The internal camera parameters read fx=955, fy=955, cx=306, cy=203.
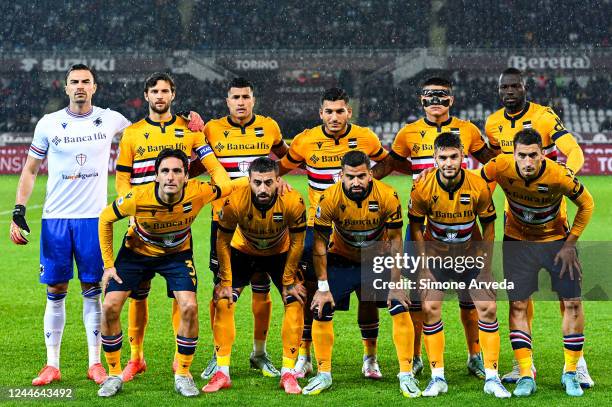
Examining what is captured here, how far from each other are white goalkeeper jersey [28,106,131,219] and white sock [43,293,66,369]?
0.65 meters

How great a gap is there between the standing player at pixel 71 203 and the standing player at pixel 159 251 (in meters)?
0.47

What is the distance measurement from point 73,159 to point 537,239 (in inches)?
141

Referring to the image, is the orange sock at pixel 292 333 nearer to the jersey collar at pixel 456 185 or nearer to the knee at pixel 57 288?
the jersey collar at pixel 456 185

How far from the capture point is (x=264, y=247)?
7.26 meters

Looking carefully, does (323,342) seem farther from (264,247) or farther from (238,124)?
(238,124)

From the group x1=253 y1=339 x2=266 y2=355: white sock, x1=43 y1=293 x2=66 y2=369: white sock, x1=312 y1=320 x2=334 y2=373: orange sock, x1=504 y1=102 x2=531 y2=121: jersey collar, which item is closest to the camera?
x1=312 y1=320 x2=334 y2=373: orange sock

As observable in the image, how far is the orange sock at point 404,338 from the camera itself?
22.2 ft

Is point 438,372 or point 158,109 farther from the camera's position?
point 158,109

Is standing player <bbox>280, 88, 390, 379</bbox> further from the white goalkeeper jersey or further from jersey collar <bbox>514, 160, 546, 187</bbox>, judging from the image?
the white goalkeeper jersey

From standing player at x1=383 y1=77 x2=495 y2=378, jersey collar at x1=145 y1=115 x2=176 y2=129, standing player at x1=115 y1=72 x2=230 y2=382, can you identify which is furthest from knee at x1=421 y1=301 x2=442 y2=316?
jersey collar at x1=145 y1=115 x2=176 y2=129

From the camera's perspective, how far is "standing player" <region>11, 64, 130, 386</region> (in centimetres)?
729

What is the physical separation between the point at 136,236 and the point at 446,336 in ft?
10.8

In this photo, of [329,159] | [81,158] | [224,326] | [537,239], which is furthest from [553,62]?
[224,326]

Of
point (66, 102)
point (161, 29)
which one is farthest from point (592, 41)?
point (66, 102)
